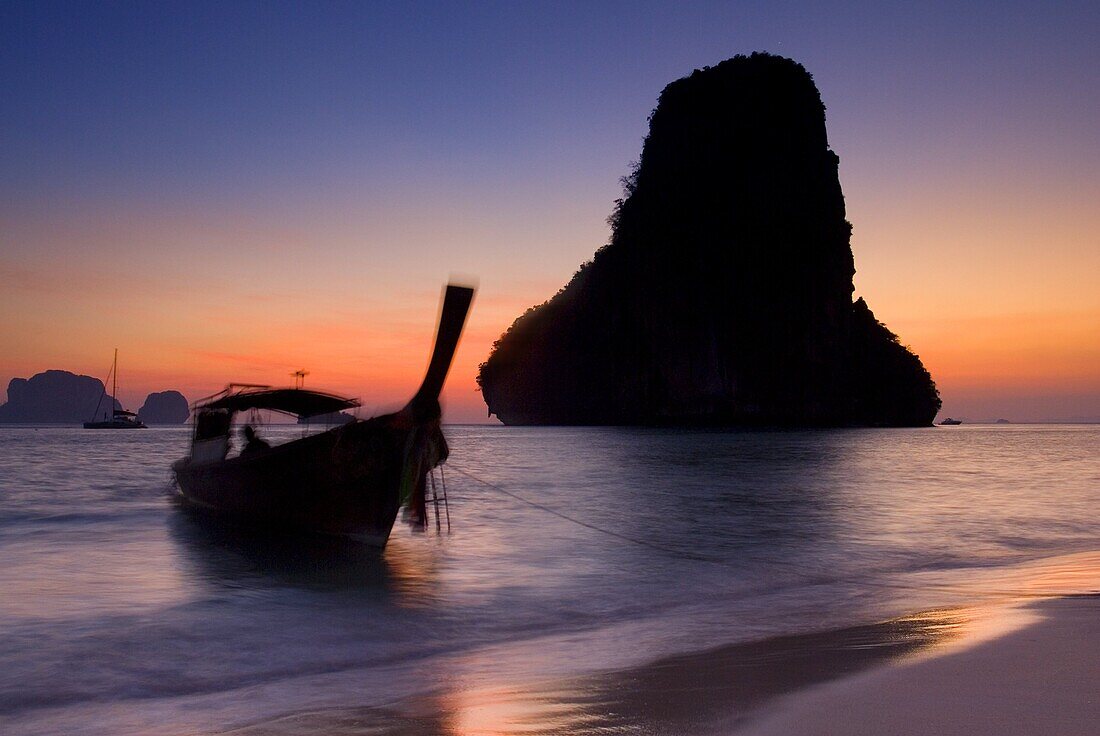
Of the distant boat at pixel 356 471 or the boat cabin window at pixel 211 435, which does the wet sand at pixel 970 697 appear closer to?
the distant boat at pixel 356 471

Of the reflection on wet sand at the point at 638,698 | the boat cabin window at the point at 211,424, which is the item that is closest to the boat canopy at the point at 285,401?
the boat cabin window at the point at 211,424

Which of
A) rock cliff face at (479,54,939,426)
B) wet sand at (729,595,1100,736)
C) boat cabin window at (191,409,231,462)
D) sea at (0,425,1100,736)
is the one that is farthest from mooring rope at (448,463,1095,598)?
rock cliff face at (479,54,939,426)

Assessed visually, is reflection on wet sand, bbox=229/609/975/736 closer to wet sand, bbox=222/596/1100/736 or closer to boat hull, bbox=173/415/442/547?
wet sand, bbox=222/596/1100/736

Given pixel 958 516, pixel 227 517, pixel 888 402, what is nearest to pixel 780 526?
pixel 958 516

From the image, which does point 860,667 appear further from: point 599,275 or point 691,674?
point 599,275

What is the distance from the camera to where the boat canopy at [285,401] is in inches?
653

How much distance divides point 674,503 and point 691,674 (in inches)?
733

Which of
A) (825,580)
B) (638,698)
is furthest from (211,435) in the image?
(638,698)

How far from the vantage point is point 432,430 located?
499 inches

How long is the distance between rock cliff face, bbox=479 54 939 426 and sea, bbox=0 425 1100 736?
6701 cm

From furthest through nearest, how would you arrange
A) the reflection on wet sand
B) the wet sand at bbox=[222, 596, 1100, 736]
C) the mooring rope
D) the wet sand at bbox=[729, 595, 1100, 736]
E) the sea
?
the mooring rope, the sea, the reflection on wet sand, the wet sand at bbox=[222, 596, 1100, 736], the wet sand at bbox=[729, 595, 1100, 736]

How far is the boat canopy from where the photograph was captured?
16594 mm

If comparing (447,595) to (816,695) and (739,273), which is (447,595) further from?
(739,273)

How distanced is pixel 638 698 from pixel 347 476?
8778 millimetres
